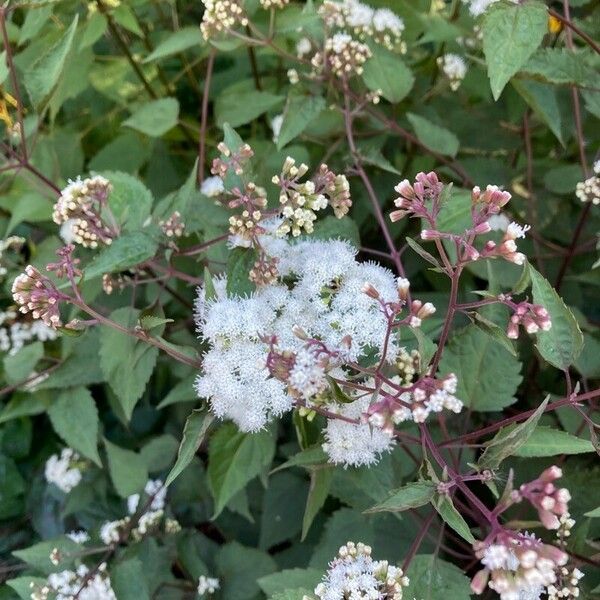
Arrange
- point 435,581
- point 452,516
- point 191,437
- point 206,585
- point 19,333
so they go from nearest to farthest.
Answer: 1. point 452,516
2. point 191,437
3. point 435,581
4. point 206,585
5. point 19,333

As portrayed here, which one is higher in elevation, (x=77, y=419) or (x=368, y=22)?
(x=368, y=22)

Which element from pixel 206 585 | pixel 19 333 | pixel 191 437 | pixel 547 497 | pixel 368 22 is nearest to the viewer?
pixel 547 497

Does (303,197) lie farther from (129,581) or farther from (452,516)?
(129,581)

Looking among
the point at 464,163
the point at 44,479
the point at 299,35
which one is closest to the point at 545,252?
the point at 464,163

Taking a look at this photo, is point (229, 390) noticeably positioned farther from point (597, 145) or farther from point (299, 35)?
point (597, 145)

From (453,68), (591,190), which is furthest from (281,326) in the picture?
(453,68)

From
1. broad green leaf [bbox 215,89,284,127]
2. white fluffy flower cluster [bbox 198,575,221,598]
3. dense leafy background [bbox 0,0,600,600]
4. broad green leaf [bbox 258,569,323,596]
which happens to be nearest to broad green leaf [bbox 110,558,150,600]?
dense leafy background [bbox 0,0,600,600]

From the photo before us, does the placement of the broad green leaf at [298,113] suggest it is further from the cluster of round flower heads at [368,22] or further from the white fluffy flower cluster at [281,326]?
the white fluffy flower cluster at [281,326]
